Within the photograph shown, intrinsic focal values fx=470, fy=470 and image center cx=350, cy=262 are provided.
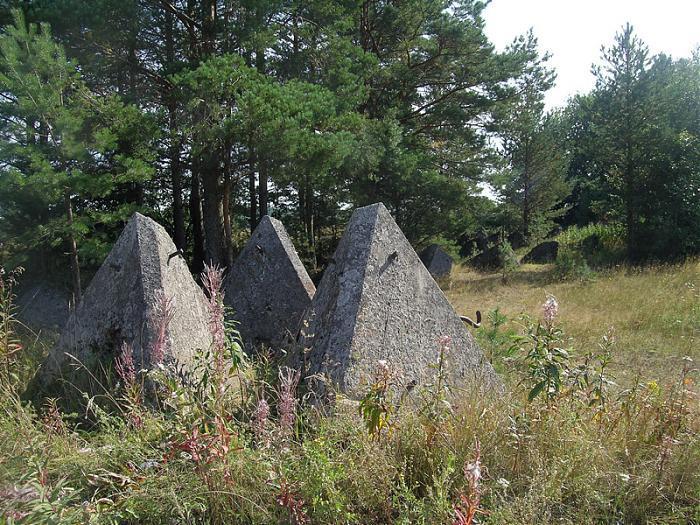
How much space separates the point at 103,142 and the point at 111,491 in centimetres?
596

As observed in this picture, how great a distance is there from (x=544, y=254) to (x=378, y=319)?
1756 centimetres

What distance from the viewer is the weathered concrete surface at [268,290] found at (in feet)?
14.6

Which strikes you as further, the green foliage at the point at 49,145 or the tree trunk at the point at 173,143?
the tree trunk at the point at 173,143

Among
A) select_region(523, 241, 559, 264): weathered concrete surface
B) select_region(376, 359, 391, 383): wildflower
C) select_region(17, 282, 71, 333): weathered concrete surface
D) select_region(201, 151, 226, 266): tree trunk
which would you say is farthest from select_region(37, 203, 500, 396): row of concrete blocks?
select_region(523, 241, 559, 264): weathered concrete surface

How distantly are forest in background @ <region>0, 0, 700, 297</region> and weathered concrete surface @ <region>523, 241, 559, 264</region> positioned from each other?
2486 mm

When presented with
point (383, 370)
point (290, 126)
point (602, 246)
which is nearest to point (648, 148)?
point (602, 246)

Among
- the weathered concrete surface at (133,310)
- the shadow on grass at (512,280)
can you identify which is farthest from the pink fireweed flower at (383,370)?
the shadow on grass at (512,280)

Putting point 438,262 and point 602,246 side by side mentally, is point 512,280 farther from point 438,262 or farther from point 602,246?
point 602,246

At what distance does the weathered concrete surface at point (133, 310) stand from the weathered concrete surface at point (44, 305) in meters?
3.93

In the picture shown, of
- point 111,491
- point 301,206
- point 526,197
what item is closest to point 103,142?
point 111,491

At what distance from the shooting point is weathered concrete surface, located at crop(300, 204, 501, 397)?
2.99m

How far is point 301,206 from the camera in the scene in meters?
15.7

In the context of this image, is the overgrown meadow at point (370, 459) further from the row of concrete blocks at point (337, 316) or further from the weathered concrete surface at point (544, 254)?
the weathered concrete surface at point (544, 254)

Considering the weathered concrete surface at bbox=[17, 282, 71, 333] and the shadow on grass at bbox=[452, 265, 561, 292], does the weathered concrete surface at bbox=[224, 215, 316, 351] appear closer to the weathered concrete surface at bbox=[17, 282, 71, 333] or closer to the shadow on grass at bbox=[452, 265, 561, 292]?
the weathered concrete surface at bbox=[17, 282, 71, 333]
